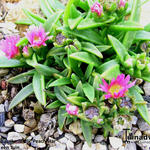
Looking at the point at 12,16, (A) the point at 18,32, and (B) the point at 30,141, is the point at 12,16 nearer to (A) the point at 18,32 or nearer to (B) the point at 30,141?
(A) the point at 18,32

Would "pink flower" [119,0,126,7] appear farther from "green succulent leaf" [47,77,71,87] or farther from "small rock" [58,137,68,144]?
"small rock" [58,137,68,144]

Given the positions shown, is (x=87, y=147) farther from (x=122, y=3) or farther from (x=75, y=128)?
(x=122, y=3)

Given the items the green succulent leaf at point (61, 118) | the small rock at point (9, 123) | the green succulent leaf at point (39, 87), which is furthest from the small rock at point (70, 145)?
the small rock at point (9, 123)

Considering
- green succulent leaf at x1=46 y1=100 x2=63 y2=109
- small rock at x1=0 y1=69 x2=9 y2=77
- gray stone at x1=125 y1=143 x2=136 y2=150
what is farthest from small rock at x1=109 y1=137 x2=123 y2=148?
small rock at x1=0 y1=69 x2=9 y2=77

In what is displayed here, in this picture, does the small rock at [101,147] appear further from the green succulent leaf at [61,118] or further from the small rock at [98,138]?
the green succulent leaf at [61,118]

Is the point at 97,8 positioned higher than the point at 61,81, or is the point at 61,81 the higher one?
the point at 97,8

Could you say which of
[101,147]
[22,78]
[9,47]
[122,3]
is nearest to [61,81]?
[22,78]
